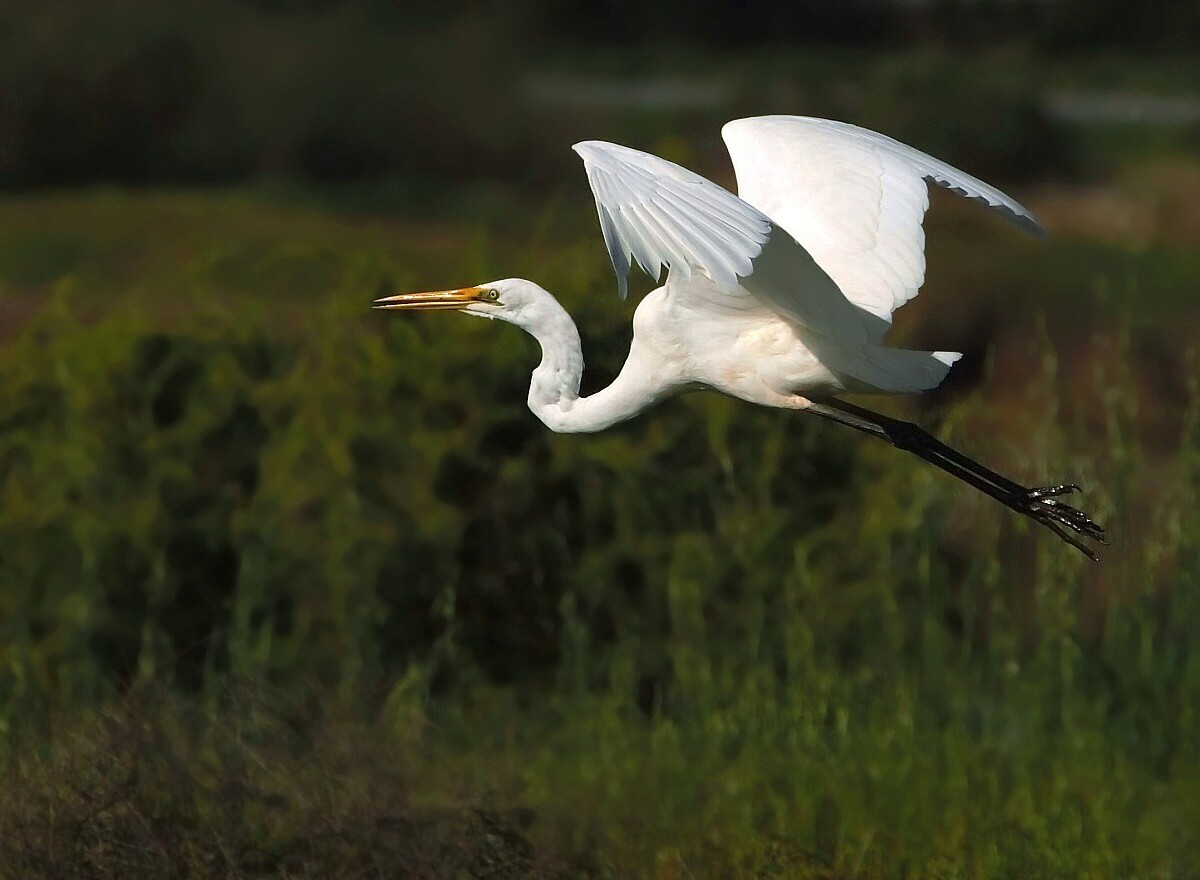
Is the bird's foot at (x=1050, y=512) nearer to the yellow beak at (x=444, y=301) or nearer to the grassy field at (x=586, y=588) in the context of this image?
the grassy field at (x=586, y=588)

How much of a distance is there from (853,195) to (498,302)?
85 cm

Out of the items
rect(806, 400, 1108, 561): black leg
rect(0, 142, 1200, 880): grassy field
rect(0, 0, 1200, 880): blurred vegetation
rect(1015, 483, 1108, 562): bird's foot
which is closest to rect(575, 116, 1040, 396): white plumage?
rect(806, 400, 1108, 561): black leg

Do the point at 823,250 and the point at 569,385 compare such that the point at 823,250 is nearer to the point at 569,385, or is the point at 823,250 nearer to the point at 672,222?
the point at 569,385

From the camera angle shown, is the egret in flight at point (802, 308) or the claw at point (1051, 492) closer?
the egret in flight at point (802, 308)

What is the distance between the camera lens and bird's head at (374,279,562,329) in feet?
13.9

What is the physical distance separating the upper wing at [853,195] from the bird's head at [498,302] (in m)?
0.57

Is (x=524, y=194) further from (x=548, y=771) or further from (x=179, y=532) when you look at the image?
(x=548, y=771)

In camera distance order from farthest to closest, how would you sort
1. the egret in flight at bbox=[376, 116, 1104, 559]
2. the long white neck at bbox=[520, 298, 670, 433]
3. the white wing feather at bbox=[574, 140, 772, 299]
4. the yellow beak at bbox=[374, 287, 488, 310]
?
the yellow beak at bbox=[374, 287, 488, 310]
the long white neck at bbox=[520, 298, 670, 433]
the egret in flight at bbox=[376, 116, 1104, 559]
the white wing feather at bbox=[574, 140, 772, 299]

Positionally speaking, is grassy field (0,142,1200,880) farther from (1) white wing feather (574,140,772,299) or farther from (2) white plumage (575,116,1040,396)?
(1) white wing feather (574,140,772,299)

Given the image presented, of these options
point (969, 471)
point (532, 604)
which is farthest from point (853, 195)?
point (532, 604)

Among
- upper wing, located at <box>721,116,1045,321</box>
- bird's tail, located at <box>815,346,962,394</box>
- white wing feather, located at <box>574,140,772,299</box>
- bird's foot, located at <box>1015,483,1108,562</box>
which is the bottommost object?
bird's foot, located at <box>1015,483,1108,562</box>

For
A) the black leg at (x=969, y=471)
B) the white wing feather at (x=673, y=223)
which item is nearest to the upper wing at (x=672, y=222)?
the white wing feather at (x=673, y=223)

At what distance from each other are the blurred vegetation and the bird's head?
3.24ft

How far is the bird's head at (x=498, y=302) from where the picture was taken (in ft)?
13.9
